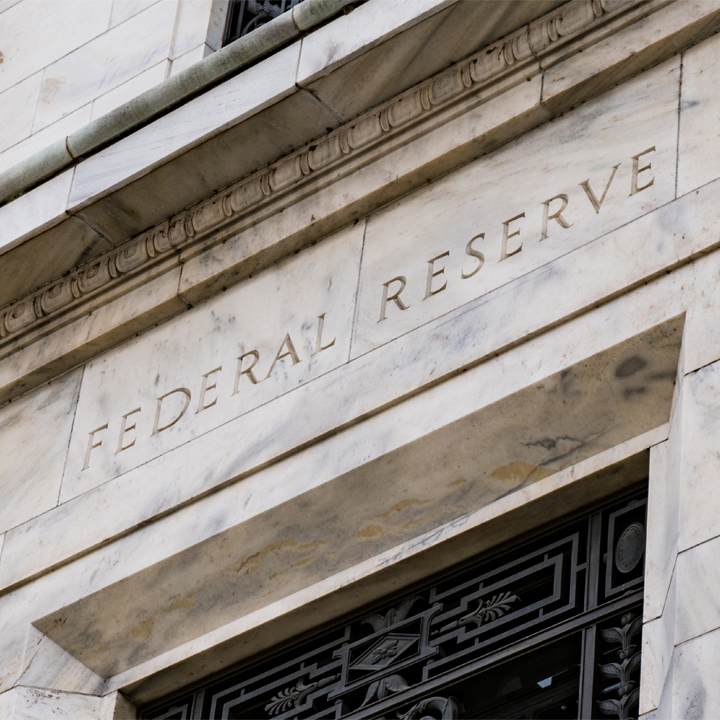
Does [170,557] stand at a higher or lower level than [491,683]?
higher

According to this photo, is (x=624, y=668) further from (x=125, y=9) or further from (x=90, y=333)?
(x=125, y=9)

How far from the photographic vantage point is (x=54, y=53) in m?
11.0

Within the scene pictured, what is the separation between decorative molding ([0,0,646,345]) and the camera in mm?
8219

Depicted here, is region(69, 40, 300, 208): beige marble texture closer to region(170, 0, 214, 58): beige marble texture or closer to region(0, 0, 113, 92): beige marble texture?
region(170, 0, 214, 58): beige marble texture

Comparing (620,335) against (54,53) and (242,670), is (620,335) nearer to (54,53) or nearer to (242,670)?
(242,670)

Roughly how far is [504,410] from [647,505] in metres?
0.73

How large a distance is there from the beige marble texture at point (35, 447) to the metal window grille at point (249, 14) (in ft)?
7.82

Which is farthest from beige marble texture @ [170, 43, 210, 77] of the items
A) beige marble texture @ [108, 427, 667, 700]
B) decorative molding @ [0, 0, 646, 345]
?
beige marble texture @ [108, 427, 667, 700]

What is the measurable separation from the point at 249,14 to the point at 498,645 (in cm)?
468

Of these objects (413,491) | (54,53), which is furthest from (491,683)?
(54,53)

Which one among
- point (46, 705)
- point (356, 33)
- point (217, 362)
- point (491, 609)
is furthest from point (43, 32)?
point (491, 609)

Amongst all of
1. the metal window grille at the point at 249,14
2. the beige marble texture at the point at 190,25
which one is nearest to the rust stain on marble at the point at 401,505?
the beige marble texture at the point at 190,25

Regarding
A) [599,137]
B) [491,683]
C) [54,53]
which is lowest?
[491,683]

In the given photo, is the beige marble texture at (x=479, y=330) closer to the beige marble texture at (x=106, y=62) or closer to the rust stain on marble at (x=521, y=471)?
the rust stain on marble at (x=521, y=471)
